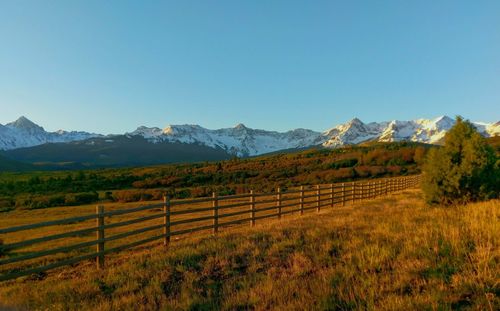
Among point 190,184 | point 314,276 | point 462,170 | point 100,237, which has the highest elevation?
point 462,170

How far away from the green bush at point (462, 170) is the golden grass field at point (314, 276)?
157 inches

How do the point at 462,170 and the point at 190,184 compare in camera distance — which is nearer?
the point at 462,170

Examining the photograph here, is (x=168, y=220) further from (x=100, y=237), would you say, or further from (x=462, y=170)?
(x=462, y=170)

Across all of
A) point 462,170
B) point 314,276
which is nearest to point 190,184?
point 462,170

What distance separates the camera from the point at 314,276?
5215mm

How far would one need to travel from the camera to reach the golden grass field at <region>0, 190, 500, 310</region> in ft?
13.5

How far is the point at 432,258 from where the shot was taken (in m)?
5.14

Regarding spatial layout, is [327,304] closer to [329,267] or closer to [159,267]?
[329,267]

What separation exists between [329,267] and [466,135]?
1008 cm

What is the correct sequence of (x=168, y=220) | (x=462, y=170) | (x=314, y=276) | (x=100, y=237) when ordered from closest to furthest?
(x=314, y=276)
(x=100, y=237)
(x=168, y=220)
(x=462, y=170)

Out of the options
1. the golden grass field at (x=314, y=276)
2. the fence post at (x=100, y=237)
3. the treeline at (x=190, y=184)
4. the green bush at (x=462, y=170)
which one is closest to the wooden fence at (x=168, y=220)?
the fence post at (x=100, y=237)

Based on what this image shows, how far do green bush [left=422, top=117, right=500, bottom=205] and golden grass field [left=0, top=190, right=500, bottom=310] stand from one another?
13.1ft

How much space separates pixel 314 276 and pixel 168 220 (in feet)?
19.9

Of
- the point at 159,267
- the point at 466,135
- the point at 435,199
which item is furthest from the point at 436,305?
the point at 466,135
